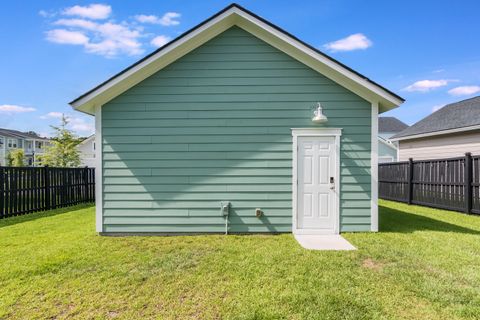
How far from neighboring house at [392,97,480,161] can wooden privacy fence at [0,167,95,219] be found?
14.6 metres

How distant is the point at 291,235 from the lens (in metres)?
5.61

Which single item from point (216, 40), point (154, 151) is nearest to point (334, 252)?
point (154, 151)

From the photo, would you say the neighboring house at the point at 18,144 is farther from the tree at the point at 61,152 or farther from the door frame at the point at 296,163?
the door frame at the point at 296,163

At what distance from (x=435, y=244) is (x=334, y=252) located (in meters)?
2.02

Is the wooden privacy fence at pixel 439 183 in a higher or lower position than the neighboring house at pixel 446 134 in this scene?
lower

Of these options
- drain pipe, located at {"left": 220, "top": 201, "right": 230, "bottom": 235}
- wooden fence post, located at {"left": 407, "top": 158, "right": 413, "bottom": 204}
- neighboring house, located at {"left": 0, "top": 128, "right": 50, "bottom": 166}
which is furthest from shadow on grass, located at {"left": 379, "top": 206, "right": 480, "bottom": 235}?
neighboring house, located at {"left": 0, "top": 128, "right": 50, "bottom": 166}

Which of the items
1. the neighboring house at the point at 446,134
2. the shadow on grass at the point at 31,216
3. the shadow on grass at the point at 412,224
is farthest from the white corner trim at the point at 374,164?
the shadow on grass at the point at 31,216

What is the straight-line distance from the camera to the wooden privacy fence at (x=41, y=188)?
747 cm

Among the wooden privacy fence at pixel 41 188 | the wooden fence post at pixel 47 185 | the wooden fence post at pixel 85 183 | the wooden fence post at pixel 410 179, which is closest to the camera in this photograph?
the wooden privacy fence at pixel 41 188

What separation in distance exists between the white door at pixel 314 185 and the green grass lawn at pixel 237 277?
2.36 ft

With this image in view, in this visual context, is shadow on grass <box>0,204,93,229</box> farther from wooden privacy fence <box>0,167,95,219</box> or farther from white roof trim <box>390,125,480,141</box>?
white roof trim <box>390,125,480,141</box>

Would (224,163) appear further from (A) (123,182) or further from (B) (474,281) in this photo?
(B) (474,281)

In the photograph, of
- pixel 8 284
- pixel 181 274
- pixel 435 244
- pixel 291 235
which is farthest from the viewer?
pixel 291 235

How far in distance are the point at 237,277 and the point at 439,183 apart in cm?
811
